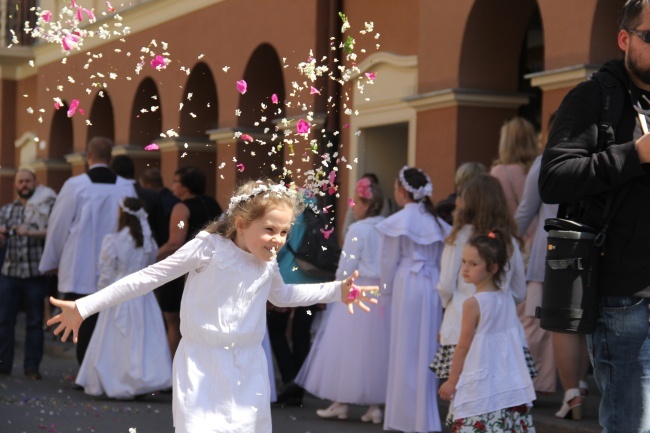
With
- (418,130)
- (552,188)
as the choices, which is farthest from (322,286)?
(418,130)

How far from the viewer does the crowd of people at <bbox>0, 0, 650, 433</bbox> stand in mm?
3938

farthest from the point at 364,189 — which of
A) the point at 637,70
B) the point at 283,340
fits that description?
the point at 637,70

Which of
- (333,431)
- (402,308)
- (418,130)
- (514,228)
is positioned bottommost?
(333,431)

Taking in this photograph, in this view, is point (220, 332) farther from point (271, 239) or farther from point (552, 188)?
point (552, 188)

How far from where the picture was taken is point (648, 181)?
12.8 ft

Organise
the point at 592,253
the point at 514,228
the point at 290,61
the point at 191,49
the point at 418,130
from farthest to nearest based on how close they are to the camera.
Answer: the point at 191,49 → the point at 290,61 → the point at 418,130 → the point at 514,228 → the point at 592,253

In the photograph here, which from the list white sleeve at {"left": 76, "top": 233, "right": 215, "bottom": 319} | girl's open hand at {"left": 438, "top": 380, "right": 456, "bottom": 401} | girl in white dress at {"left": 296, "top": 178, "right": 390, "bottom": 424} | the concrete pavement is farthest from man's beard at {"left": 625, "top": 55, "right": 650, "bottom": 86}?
girl in white dress at {"left": 296, "top": 178, "right": 390, "bottom": 424}

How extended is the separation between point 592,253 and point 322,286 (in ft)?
5.41

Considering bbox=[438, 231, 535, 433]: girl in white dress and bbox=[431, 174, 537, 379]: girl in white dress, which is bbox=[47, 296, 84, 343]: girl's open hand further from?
bbox=[431, 174, 537, 379]: girl in white dress

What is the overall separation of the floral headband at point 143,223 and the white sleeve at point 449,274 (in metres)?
3.47

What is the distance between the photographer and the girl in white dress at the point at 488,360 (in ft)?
22.5

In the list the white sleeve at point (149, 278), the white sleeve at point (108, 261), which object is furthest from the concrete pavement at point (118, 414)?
the white sleeve at point (149, 278)

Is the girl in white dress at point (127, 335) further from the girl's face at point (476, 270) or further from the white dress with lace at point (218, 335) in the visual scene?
the white dress with lace at point (218, 335)

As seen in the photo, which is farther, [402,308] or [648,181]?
[402,308]
